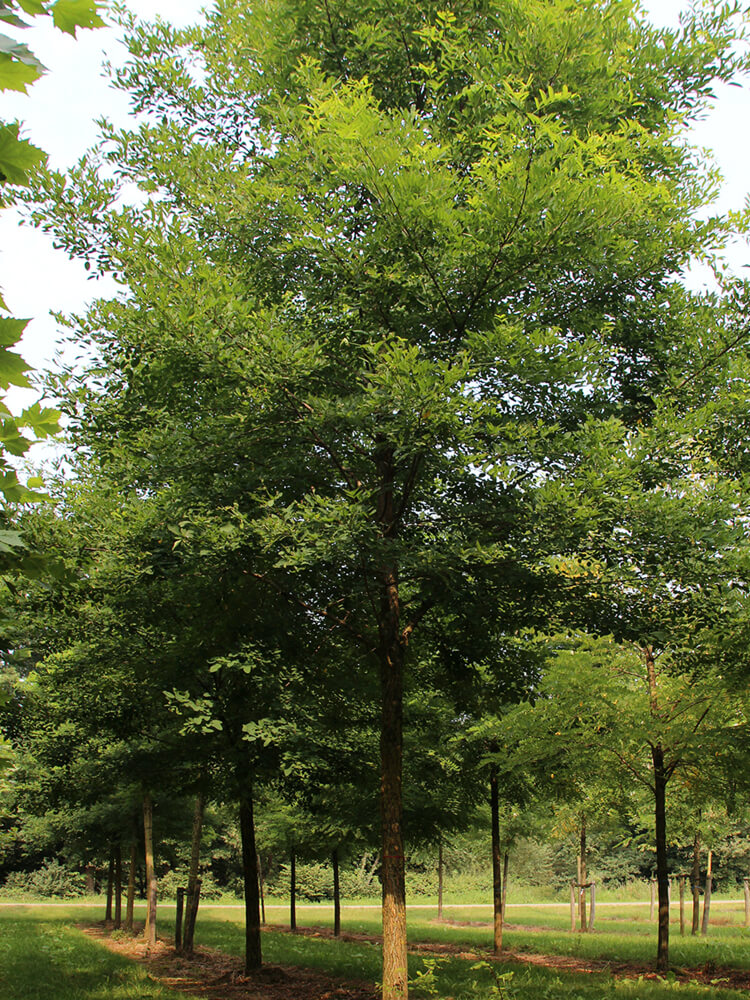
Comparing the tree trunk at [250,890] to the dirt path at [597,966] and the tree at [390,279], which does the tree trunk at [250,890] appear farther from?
the tree at [390,279]

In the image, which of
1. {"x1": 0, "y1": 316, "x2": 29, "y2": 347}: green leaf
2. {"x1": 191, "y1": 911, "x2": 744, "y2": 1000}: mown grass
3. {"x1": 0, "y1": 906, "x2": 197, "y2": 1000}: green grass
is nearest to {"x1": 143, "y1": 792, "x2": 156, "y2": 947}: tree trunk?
{"x1": 0, "y1": 906, "x2": 197, "y2": 1000}: green grass

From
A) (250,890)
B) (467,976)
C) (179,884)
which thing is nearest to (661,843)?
(467,976)

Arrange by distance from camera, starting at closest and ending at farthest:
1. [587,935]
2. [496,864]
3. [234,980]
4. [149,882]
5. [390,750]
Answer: [390,750] → [234,980] → [496,864] → [149,882] → [587,935]

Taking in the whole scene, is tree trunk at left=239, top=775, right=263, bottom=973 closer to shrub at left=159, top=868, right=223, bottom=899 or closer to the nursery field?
the nursery field

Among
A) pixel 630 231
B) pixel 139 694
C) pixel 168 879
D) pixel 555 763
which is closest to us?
pixel 630 231

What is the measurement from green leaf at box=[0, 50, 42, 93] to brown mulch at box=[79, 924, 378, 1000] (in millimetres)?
11188

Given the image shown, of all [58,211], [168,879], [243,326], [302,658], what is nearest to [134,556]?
[302,658]

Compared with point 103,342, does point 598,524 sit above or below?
below

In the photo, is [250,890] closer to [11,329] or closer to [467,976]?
[467,976]

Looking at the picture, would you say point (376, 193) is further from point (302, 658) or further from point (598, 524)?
point (302, 658)

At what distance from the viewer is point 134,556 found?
893 centimetres

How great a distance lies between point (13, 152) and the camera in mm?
1503

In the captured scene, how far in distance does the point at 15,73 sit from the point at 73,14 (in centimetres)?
16

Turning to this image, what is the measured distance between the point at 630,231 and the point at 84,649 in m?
11.1
